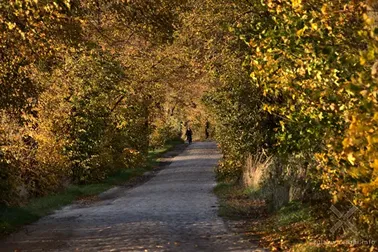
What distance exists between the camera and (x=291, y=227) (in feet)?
51.7

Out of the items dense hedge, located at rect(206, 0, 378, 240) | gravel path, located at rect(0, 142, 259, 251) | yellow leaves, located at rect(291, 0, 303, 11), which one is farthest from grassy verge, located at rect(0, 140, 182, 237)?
yellow leaves, located at rect(291, 0, 303, 11)

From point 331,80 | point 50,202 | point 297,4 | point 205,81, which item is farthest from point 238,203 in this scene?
point 297,4

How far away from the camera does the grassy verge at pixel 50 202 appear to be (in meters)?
18.5

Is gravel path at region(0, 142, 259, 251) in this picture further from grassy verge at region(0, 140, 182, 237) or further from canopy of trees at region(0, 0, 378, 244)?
canopy of trees at region(0, 0, 378, 244)

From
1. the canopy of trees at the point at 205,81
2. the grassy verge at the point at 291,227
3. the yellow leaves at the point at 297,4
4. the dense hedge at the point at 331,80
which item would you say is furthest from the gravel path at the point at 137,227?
the yellow leaves at the point at 297,4

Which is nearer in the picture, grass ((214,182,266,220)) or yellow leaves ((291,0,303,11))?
yellow leaves ((291,0,303,11))

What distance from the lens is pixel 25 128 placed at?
25.7m

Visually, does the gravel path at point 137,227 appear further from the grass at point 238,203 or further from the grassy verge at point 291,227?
the grassy verge at point 291,227

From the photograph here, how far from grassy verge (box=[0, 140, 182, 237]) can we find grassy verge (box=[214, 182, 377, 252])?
5.59 m

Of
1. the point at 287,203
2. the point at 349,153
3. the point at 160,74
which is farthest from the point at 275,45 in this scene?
the point at 160,74

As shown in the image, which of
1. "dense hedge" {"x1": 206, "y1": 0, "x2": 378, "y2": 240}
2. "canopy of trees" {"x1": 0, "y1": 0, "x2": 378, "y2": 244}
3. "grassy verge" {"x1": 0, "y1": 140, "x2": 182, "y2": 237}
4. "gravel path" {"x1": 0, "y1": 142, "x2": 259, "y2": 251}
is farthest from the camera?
"grassy verge" {"x1": 0, "y1": 140, "x2": 182, "y2": 237}

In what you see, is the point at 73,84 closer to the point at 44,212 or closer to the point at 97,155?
the point at 97,155

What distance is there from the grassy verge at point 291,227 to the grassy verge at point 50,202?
5.59 meters

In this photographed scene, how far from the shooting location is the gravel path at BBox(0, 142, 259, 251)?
14.5m
